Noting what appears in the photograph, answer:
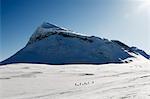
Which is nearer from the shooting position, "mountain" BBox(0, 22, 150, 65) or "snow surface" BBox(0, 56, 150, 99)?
"snow surface" BBox(0, 56, 150, 99)

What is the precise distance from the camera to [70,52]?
12244 cm

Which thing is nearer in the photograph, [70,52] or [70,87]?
[70,87]

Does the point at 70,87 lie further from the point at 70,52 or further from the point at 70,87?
the point at 70,52

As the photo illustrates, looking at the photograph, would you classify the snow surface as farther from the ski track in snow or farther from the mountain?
the mountain

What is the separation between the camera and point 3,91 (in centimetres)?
2308

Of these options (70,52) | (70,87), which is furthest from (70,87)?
(70,52)

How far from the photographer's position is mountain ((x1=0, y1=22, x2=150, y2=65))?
115m

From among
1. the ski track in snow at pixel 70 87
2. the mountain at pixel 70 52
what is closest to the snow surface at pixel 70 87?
the ski track in snow at pixel 70 87

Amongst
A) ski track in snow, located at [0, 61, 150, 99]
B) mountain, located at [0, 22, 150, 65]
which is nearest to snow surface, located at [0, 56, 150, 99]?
ski track in snow, located at [0, 61, 150, 99]

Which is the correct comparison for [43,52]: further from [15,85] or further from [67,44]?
[15,85]

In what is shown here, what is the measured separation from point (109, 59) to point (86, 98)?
102147 mm

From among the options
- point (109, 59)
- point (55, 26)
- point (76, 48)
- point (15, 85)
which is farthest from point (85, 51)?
point (15, 85)

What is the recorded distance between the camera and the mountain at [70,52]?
377ft

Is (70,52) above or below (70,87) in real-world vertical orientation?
above
